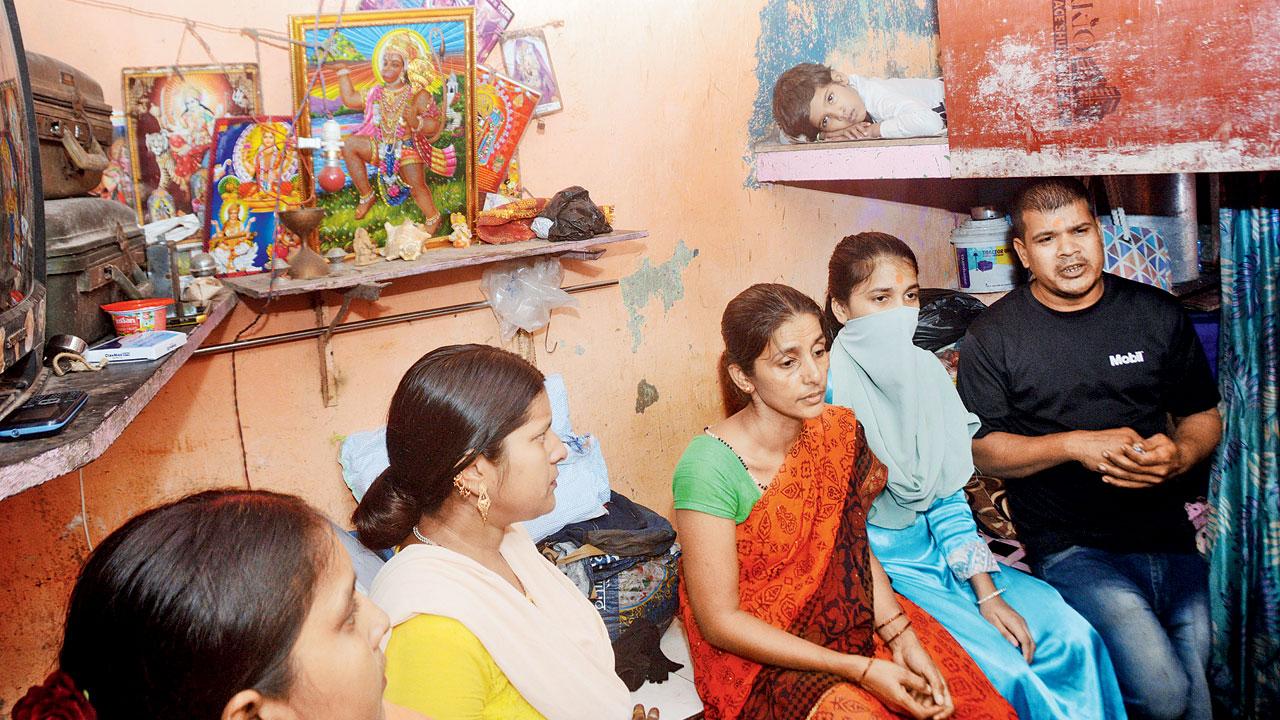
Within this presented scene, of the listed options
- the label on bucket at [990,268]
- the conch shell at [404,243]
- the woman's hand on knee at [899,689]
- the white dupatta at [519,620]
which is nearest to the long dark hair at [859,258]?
the woman's hand on knee at [899,689]

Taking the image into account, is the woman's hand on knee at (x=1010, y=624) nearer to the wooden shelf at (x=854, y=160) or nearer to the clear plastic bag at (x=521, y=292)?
the wooden shelf at (x=854, y=160)

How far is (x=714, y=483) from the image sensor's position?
7.22 ft

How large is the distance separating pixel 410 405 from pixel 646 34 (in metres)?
2.27

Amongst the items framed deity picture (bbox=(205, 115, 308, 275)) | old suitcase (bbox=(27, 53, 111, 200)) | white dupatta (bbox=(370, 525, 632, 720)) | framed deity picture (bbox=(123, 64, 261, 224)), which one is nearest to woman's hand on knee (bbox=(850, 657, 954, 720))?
white dupatta (bbox=(370, 525, 632, 720))

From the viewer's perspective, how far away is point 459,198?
294 cm

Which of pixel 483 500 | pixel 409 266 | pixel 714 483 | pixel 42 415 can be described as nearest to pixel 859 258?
pixel 714 483

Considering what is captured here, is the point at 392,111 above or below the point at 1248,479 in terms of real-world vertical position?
above

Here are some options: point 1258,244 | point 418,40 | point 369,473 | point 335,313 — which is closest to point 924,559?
point 1258,244

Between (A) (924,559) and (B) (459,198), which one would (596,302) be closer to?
(B) (459,198)

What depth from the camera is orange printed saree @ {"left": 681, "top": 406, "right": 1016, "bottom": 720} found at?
85.1 inches

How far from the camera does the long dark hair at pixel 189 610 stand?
0.92 meters

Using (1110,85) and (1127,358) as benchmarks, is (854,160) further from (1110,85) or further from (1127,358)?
(1127,358)

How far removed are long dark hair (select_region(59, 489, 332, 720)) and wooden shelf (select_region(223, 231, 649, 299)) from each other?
4.69ft

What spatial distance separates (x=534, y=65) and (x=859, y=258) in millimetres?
1299
